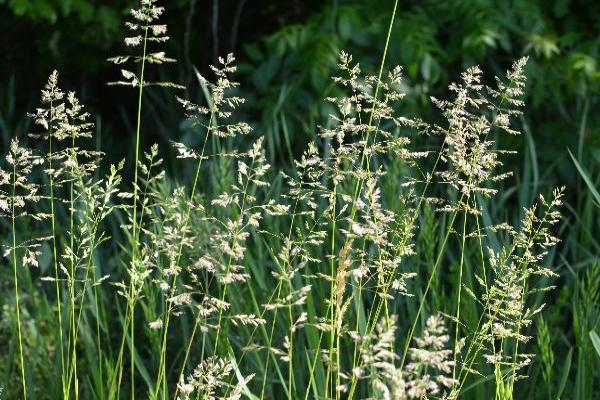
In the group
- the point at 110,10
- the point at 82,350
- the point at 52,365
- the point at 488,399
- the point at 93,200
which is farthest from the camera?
the point at 110,10

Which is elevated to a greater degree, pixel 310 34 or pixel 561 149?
pixel 310 34

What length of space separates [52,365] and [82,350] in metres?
0.31

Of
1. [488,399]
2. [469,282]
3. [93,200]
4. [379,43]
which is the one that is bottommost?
[488,399]

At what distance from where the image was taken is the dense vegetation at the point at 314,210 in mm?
1423

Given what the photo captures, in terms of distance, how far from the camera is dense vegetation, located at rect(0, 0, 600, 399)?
4.67 ft

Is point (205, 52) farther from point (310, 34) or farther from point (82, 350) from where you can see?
point (82, 350)

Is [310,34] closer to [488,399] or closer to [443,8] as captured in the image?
[443,8]

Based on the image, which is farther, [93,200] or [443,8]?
[443,8]

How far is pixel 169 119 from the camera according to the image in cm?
538

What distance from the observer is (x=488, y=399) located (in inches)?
84.8

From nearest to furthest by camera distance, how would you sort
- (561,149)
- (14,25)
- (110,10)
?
1. (561,149)
2. (110,10)
3. (14,25)

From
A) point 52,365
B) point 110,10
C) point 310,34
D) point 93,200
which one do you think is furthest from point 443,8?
point 93,200

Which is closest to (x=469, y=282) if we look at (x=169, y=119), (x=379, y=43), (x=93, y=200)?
(x=93, y=200)

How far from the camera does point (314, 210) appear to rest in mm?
2691
